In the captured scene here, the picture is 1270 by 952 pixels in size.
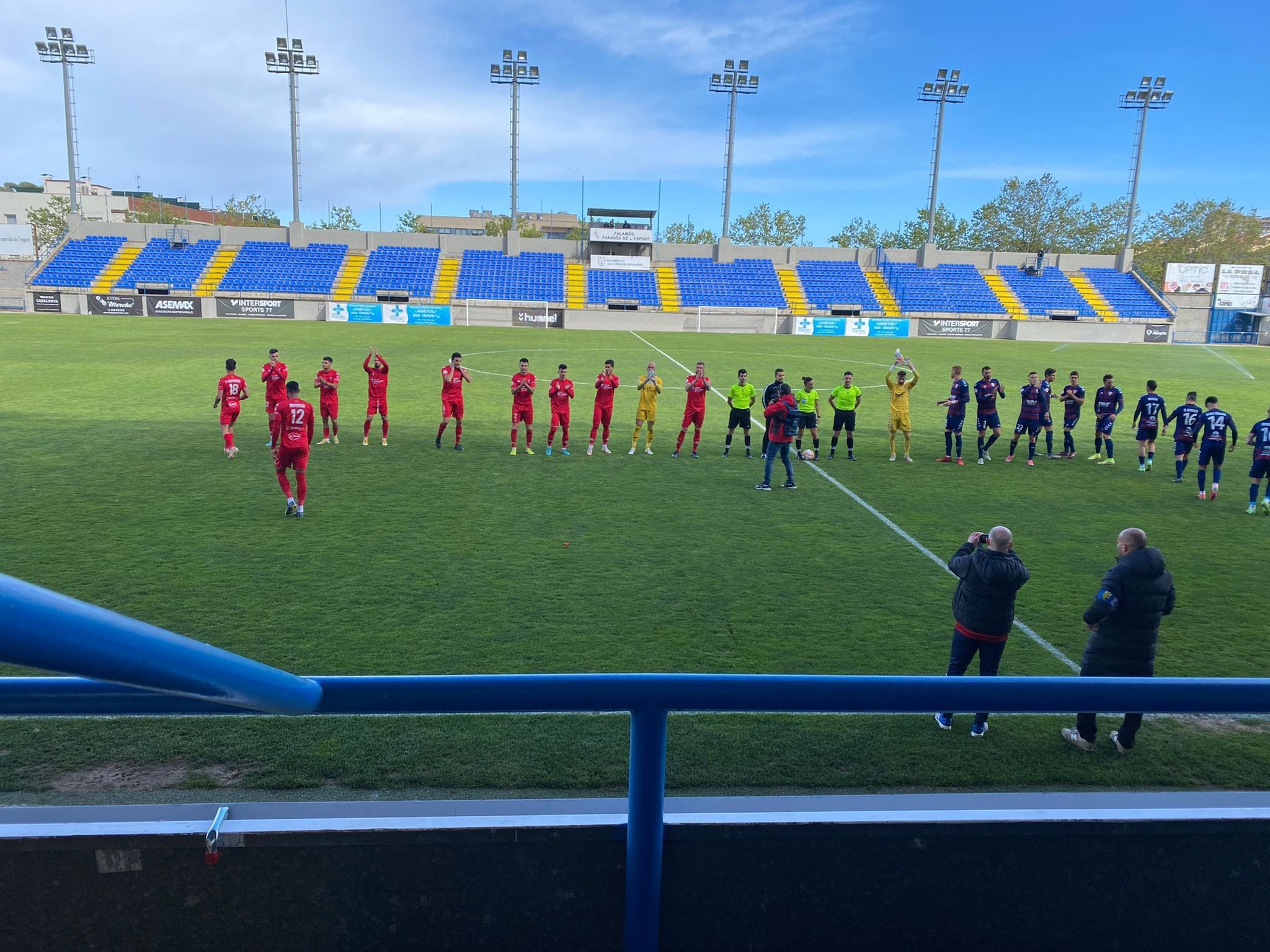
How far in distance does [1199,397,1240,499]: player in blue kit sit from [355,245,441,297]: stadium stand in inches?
2099

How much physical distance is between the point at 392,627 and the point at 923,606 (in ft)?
19.2

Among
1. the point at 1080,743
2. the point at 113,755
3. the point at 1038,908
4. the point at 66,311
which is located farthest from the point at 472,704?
the point at 66,311

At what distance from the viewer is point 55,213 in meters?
94.5

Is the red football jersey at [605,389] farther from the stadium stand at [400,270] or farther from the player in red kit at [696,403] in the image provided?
the stadium stand at [400,270]

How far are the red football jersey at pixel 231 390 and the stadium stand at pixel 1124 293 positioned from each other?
210ft

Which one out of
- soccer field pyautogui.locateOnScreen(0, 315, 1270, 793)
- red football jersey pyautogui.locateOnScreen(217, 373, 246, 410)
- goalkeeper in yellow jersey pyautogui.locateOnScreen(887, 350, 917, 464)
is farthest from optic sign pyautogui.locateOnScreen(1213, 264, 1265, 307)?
red football jersey pyautogui.locateOnScreen(217, 373, 246, 410)

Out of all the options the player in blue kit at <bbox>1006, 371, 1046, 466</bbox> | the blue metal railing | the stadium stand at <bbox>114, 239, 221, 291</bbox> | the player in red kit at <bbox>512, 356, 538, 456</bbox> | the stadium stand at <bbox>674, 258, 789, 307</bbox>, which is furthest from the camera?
the stadium stand at <bbox>674, 258, 789, 307</bbox>

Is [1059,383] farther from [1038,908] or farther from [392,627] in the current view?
[1038,908]

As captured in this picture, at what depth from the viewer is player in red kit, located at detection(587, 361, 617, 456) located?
19.0 meters

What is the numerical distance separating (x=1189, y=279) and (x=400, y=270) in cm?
5815

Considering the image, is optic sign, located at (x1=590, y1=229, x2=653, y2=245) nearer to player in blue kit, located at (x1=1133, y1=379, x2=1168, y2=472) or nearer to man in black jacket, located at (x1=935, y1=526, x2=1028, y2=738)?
player in blue kit, located at (x1=1133, y1=379, x2=1168, y2=472)

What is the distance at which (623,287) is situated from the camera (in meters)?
65.6

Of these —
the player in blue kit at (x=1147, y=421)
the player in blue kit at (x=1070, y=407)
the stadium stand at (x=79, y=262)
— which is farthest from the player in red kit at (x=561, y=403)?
the stadium stand at (x=79, y=262)

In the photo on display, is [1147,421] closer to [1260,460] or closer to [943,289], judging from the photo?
[1260,460]
